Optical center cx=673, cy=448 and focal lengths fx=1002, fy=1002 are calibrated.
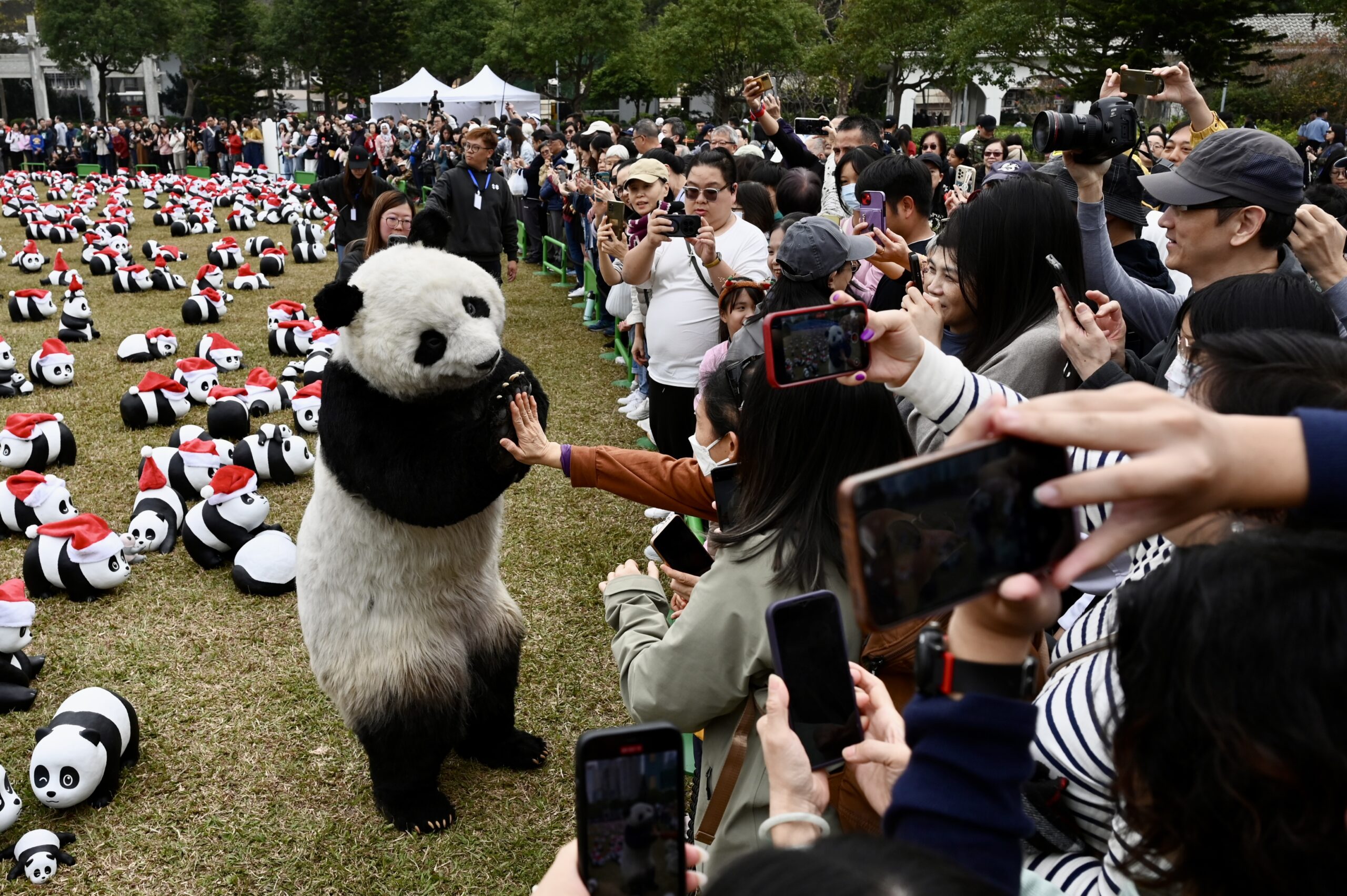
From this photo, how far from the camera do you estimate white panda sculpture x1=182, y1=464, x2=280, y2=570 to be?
496 centimetres

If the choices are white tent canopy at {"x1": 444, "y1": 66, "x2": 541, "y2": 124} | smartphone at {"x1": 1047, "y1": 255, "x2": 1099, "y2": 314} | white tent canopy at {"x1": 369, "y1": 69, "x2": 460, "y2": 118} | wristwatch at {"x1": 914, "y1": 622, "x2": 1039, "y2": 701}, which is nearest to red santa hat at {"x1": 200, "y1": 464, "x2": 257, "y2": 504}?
smartphone at {"x1": 1047, "y1": 255, "x2": 1099, "y2": 314}

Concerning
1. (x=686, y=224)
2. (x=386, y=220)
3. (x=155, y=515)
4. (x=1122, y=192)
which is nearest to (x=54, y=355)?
(x=155, y=515)

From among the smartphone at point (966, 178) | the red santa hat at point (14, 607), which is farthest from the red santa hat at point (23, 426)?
the smartphone at point (966, 178)

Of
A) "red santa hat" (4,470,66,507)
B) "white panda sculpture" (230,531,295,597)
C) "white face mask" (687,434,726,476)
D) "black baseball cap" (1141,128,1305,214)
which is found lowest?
"white panda sculpture" (230,531,295,597)

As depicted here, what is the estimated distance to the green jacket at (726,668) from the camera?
5.77ft

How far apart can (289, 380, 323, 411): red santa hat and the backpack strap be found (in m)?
5.39

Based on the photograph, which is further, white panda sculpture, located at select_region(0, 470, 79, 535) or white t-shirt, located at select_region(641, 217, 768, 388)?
white panda sculpture, located at select_region(0, 470, 79, 535)

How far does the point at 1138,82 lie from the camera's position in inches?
153

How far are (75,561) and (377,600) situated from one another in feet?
7.72

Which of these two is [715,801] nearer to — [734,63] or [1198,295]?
[1198,295]

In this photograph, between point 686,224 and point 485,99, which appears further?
point 485,99

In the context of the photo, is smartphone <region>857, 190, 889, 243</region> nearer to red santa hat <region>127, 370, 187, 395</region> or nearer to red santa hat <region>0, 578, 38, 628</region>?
red santa hat <region>0, 578, 38, 628</region>

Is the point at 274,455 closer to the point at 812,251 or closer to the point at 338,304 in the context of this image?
the point at 338,304

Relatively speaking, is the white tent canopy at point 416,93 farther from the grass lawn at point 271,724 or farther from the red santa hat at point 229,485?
the red santa hat at point 229,485
